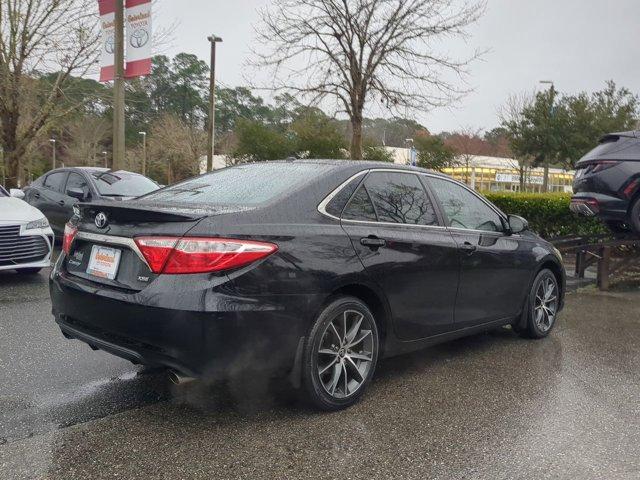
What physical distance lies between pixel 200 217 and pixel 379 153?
1165 inches

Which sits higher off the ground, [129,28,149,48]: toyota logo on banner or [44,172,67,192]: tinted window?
[129,28,149,48]: toyota logo on banner

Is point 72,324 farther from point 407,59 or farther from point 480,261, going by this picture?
point 407,59

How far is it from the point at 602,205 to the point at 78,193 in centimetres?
768

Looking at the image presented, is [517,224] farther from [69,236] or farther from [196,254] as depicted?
[69,236]

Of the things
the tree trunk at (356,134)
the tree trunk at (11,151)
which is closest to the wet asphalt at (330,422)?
the tree trunk at (356,134)

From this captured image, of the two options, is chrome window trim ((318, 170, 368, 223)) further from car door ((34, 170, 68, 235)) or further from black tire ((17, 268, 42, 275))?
car door ((34, 170, 68, 235))

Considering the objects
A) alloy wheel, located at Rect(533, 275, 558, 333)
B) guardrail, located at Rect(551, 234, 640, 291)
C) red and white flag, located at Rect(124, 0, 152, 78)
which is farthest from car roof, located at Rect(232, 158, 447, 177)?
red and white flag, located at Rect(124, 0, 152, 78)

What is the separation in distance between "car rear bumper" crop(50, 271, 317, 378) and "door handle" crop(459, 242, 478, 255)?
157 cm

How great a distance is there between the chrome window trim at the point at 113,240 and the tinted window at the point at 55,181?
7462 mm

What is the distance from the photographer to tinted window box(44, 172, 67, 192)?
33.4 feet

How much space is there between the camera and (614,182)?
762 centimetres

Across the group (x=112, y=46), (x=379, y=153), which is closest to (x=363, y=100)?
(x=112, y=46)

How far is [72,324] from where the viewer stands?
338 cm

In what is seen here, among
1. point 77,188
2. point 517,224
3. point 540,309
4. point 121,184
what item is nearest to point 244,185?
point 517,224
